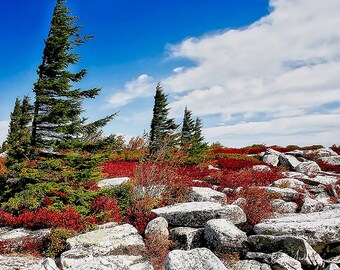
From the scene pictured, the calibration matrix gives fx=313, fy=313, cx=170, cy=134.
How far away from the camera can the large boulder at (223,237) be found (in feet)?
27.4

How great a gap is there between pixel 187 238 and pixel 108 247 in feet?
7.61

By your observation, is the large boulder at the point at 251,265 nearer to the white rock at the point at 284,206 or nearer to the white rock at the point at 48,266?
the white rock at the point at 48,266

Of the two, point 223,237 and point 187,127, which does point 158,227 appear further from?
point 187,127

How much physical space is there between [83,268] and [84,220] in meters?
4.02

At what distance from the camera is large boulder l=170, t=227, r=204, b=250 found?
30.1 feet

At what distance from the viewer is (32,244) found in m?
8.91

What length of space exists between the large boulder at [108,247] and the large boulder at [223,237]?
186 centimetres

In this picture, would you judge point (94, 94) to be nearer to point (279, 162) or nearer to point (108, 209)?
point (108, 209)

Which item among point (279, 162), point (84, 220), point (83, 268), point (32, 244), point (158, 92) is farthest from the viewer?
point (158, 92)

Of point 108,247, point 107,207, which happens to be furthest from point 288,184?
point 108,247

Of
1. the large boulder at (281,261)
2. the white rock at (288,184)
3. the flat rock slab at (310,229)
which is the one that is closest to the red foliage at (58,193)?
the flat rock slab at (310,229)

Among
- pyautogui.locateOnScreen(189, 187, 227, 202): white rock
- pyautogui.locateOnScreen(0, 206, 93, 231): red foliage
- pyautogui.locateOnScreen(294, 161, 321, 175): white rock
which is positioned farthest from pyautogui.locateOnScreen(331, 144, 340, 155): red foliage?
pyautogui.locateOnScreen(0, 206, 93, 231): red foliage

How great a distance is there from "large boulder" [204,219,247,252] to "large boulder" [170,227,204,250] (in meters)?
0.52

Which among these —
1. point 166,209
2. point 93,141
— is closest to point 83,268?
point 166,209
